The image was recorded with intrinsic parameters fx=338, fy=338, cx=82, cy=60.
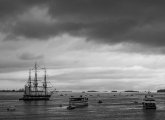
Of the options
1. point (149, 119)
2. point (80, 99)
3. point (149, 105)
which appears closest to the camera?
point (149, 119)

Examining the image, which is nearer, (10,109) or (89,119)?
(89,119)

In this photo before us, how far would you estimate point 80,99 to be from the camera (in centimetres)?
17600

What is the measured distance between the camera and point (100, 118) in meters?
101

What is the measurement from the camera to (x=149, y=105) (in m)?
139

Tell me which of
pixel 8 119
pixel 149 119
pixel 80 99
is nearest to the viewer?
pixel 149 119

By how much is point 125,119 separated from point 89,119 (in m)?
10.3

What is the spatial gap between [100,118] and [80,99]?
75775 mm

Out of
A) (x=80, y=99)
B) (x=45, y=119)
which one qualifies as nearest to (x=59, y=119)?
(x=45, y=119)

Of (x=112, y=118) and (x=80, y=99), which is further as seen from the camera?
(x=80, y=99)

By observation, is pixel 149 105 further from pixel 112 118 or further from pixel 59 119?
pixel 59 119

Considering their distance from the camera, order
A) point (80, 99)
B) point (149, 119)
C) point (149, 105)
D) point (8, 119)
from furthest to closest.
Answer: point (80, 99) < point (149, 105) < point (8, 119) < point (149, 119)

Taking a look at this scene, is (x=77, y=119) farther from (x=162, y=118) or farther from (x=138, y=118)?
(x=162, y=118)

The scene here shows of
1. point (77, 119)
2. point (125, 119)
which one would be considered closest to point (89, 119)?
point (77, 119)

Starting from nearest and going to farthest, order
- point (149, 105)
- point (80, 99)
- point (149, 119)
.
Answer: point (149, 119) < point (149, 105) < point (80, 99)
